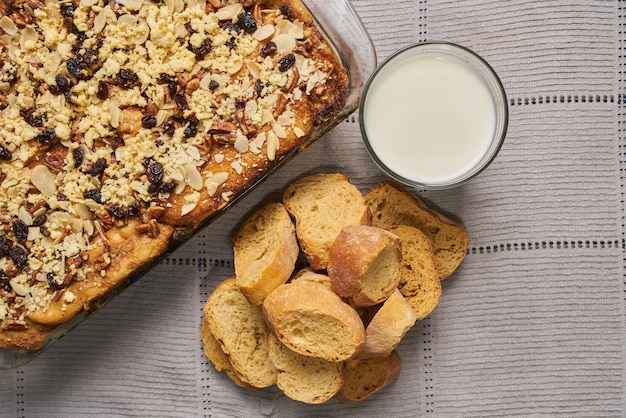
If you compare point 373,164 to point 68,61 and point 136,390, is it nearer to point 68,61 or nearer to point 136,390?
point 68,61

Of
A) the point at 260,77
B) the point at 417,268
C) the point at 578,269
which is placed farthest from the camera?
the point at 578,269

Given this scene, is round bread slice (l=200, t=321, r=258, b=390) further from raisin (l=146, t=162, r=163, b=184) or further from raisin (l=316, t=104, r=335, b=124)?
raisin (l=316, t=104, r=335, b=124)

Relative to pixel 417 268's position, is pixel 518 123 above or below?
above

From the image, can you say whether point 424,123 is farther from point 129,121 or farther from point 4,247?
point 4,247

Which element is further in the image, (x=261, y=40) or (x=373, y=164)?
(x=373, y=164)

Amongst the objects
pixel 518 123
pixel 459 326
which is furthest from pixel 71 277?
pixel 518 123

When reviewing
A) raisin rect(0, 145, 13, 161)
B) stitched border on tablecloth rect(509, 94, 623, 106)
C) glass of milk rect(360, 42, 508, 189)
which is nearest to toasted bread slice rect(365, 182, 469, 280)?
glass of milk rect(360, 42, 508, 189)

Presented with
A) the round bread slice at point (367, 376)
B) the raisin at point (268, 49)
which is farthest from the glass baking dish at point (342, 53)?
the round bread slice at point (367, 376)
